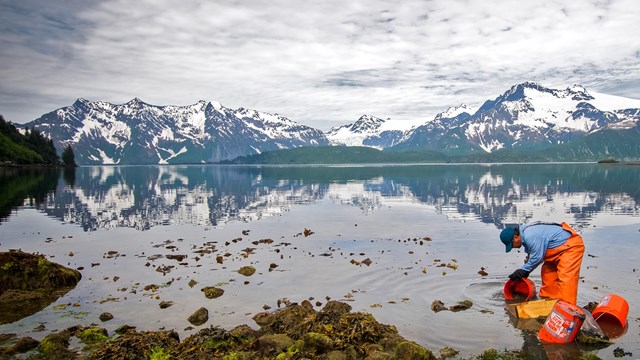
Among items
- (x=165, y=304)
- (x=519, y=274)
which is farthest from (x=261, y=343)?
(x=519, y=274)

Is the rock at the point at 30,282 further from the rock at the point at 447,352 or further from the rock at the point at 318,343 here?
the rock at the point at 447,352

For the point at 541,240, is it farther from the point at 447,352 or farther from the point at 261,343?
the point at 261,343

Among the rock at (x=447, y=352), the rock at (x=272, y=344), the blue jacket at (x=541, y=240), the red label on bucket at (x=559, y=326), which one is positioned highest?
the blue jacket at (x=541, y=240)

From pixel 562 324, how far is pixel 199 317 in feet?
40.6

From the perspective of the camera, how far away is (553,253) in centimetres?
1736

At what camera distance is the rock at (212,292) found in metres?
20.6

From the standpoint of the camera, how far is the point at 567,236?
56.0 ft

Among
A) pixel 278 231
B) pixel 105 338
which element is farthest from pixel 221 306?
pixel 278 231

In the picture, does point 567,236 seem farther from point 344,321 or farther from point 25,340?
point 25,340

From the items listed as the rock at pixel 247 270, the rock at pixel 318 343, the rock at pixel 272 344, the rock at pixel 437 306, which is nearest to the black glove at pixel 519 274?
the rock at pixel 437 306

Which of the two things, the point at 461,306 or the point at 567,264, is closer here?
the point at 567,264

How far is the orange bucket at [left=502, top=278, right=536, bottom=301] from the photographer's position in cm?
1914

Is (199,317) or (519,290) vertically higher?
(519,290)

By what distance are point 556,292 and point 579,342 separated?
9.11 feet
